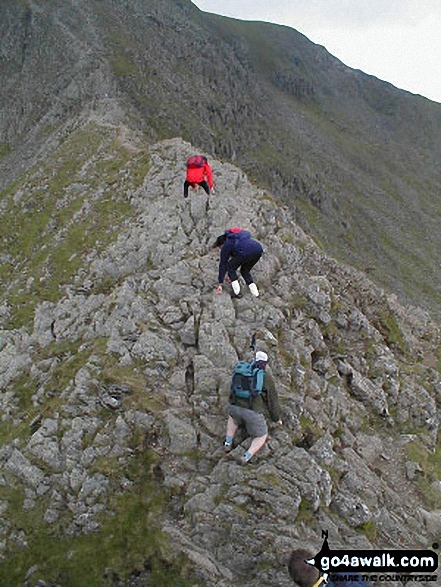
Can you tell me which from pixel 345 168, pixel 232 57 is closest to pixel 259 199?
pixel 345 168

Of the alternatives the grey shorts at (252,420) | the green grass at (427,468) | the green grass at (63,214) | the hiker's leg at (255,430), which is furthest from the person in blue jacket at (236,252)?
the green grass at (427,468)

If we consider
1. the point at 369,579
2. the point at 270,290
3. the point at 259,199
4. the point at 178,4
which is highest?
the point at 178,4

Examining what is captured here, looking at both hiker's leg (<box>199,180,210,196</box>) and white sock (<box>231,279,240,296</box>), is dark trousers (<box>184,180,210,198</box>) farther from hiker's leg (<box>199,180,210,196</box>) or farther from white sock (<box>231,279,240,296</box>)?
white sock (<box>231,279,240,296</box>)

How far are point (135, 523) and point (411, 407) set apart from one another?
39.6 ft

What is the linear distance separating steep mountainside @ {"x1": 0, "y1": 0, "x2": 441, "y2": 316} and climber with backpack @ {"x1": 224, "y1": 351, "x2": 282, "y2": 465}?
144 feet

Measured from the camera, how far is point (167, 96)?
8356 centimetres

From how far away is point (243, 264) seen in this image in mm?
17016

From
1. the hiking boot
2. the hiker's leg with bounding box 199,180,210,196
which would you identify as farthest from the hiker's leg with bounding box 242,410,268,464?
the hiker's leg with bounding box 199,180,210,196

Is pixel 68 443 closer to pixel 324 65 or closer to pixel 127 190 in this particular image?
pixel 127 190

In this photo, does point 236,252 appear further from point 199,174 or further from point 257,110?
point 257,110

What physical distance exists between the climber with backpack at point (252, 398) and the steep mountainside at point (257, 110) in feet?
144

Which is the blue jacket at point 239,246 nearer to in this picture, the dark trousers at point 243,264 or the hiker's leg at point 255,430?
the dark trousers at point 243,264

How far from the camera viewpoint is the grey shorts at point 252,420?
13.1m

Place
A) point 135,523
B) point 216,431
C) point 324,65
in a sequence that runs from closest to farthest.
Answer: point 135,523 < point 216,431 < point 324,65
